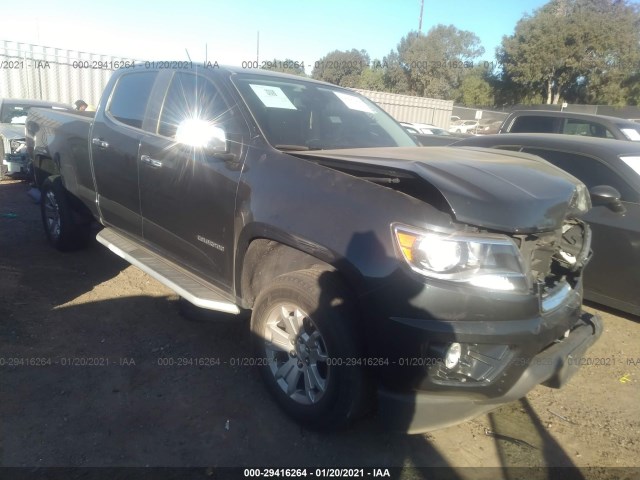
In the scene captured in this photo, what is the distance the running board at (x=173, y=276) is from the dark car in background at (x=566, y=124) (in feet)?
18.0

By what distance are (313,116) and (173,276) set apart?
1526 mm

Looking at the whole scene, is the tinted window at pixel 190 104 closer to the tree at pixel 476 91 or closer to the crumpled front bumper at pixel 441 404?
the crumpled front bumper at pixel 441 404

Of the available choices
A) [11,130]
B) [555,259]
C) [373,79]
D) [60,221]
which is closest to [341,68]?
[373,79]

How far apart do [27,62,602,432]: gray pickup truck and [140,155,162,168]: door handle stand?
0.02 meters

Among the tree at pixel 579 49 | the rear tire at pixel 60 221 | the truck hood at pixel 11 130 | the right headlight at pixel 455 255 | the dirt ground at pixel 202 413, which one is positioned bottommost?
the dirt ground at pixel 202 413

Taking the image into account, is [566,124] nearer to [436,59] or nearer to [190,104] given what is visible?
[190,104]

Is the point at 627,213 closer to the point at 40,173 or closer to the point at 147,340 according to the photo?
the point at 147,340

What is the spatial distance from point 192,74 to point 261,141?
1059 millimetres

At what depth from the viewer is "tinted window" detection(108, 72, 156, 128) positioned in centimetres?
410

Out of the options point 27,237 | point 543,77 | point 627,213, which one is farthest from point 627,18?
point 27,237

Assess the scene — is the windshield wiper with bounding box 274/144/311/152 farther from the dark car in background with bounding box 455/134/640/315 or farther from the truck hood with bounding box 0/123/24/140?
the truck hood with bounding box 0/123/24/140

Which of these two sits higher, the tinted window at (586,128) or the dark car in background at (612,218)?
the tinted window at (586,128)

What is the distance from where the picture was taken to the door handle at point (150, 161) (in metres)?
3.59

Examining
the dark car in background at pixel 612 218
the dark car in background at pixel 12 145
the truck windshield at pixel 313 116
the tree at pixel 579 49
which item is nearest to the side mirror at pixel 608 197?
the dark car in background at pixel 612 218
